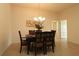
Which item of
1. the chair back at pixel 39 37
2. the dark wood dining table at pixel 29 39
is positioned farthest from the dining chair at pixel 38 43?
the dark wood dining table at pixel 29 39

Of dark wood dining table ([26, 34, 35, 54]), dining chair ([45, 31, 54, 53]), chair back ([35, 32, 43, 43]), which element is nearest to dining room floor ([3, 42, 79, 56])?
dining chair ([45, 31, 54, 53])

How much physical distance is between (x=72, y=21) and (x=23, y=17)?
4.59ft

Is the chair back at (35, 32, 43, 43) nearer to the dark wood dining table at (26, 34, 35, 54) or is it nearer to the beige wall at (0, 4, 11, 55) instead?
the dark wood dining table at (26, 34, 35, 54)

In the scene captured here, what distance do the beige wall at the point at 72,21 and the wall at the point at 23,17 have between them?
0.37 metres

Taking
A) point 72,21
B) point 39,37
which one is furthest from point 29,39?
point 72,21

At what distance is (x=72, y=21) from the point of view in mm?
4113

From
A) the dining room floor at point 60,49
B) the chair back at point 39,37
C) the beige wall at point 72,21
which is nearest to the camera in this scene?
the dining room floor at point 60,49

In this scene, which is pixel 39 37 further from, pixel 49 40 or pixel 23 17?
pixel 23 17

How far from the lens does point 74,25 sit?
158 inches

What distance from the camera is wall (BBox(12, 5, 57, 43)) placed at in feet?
12.0

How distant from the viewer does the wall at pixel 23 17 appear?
12.0 ft

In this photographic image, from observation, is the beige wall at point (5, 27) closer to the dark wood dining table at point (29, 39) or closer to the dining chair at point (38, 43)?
the dark wood dining table at point (29, 39)

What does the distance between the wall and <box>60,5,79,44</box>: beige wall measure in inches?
14.4

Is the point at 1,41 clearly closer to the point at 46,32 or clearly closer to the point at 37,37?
the point at 37,37
